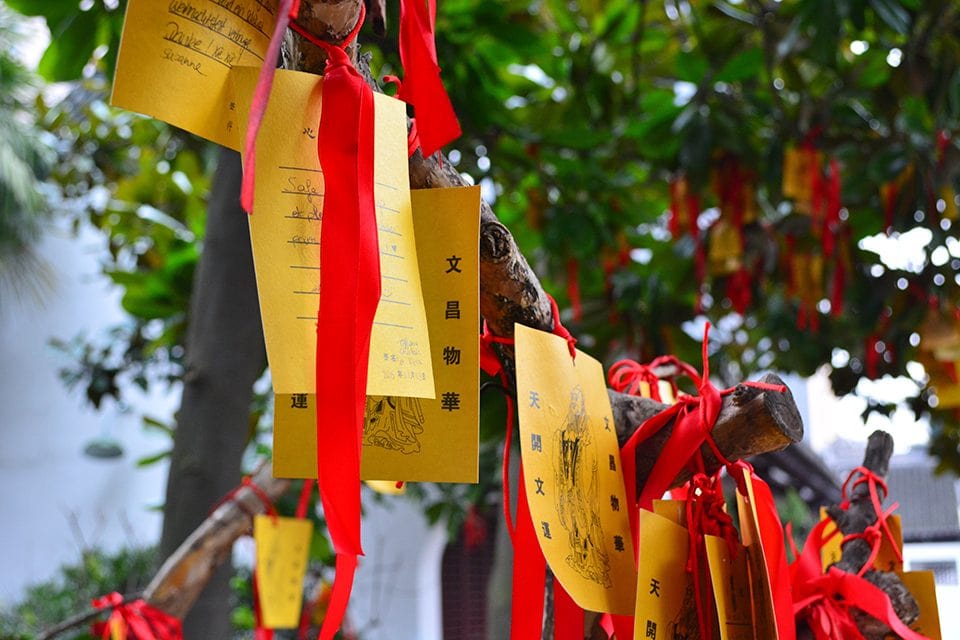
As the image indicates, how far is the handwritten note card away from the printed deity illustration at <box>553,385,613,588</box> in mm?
201

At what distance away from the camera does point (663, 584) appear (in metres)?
0.43

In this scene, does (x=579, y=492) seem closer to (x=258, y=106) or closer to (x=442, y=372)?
(x=442, y=372)

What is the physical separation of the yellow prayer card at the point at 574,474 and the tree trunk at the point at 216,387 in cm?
53

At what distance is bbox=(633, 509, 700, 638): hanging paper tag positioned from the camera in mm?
421

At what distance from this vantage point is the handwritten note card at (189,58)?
32 cm

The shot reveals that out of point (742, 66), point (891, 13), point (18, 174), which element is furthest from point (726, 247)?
point (18, 174)

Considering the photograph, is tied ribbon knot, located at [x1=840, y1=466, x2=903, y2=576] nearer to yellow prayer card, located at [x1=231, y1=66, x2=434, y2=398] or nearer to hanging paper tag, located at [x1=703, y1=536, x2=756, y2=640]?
hanging paper tag, located at [x1=703, y1=536, x2=756, y2=640]

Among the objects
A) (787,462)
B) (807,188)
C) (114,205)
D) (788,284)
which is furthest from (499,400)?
(787,462)

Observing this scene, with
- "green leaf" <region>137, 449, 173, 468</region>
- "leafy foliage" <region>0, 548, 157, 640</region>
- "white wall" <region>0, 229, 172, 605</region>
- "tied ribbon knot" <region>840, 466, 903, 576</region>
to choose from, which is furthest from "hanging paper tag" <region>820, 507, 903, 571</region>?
"white wall" <region>0, 229, 172, 605</region>

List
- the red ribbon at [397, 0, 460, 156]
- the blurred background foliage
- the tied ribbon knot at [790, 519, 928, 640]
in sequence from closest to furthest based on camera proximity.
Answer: the red ribbon at [397, 0, 460, 156] < the tied ribbon knot at [790, 519, 928, 640] < the blurred background foliage

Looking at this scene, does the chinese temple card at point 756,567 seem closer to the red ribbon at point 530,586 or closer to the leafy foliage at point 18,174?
the red ribbon at point 530,586

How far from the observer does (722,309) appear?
1671mm

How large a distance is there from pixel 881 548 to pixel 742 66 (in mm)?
870

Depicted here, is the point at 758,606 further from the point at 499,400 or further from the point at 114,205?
the point at 114,205
